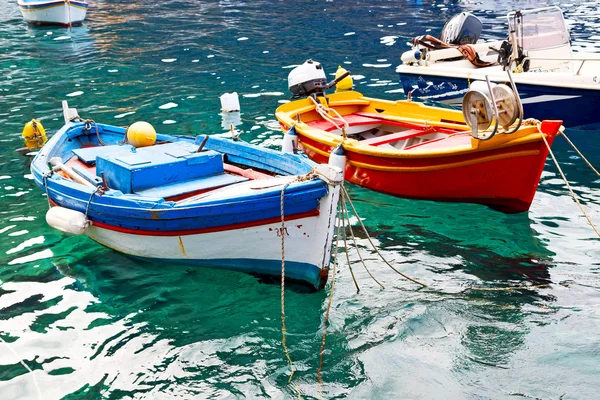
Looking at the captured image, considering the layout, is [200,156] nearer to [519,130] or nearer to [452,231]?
[452,231]

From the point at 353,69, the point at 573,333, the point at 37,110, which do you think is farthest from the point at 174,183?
the point at 353,69

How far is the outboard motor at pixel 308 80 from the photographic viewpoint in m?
11.2

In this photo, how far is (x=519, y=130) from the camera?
7.83 meters

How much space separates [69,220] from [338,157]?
135 inches

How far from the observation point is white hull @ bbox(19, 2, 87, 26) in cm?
2462

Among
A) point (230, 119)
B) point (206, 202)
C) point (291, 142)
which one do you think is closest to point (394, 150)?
point (291, 142)

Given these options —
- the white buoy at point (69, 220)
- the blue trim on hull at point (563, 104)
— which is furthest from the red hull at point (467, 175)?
the white buoy at point (69, 220)

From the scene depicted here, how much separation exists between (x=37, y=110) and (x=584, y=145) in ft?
36.7

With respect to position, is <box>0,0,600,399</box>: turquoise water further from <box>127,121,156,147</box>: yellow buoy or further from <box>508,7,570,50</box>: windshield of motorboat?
<box>508,7,570,50</box>: windshield of motorboat

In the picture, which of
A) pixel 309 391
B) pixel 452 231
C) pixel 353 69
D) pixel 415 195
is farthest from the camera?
pixel 353 69

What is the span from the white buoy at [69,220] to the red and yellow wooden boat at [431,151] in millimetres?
3683

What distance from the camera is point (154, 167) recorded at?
7566 mm

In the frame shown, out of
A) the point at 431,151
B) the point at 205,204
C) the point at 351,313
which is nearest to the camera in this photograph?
the point at 351,313

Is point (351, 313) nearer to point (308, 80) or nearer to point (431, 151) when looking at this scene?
point (431, 151)
